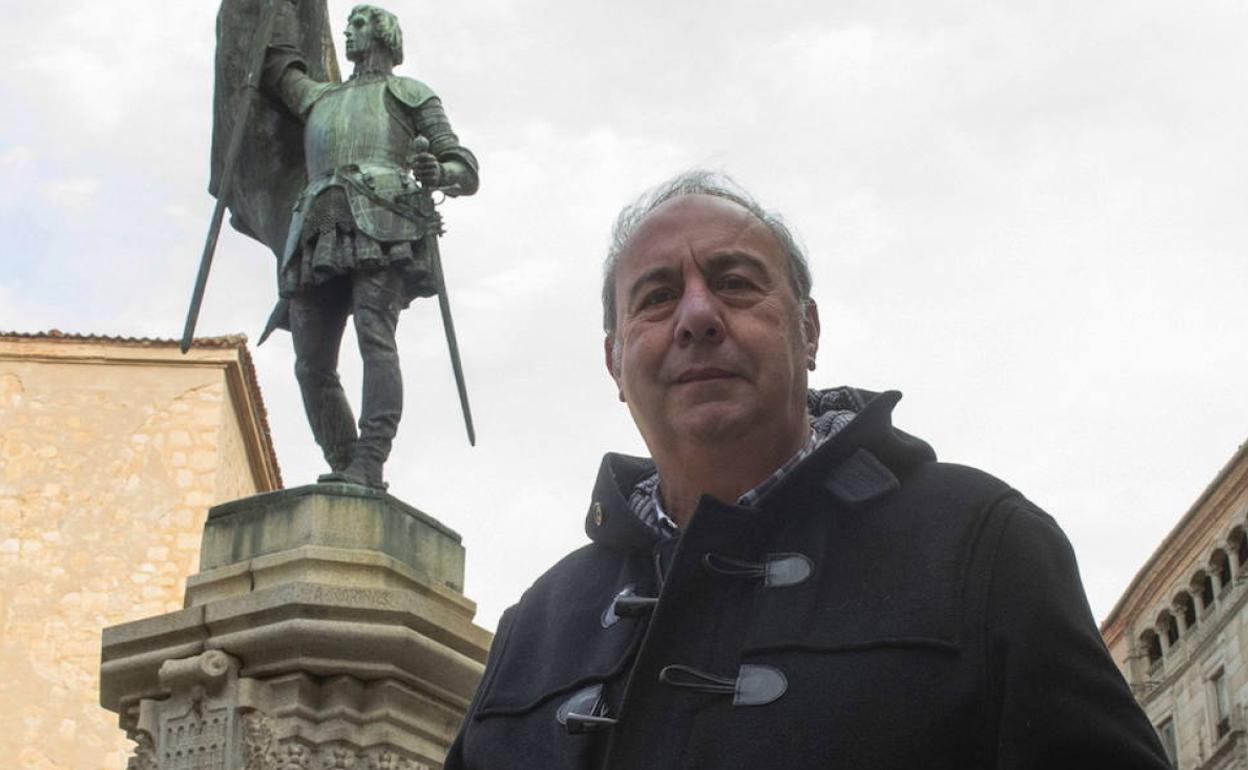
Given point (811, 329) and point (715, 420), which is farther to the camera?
point (811, 329)

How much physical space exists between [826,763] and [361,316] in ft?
15.3

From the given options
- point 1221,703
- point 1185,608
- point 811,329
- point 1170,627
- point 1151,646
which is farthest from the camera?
point 1151,646

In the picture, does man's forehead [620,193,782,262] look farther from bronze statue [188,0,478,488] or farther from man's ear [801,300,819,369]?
bronze statue [188,0,478,488]

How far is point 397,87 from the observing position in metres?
6.81

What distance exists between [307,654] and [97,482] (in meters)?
16.1

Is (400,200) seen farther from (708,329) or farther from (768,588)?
(768,588)

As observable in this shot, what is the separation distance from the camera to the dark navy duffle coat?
76.2 inches

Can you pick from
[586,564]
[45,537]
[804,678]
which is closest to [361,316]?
[586,564]

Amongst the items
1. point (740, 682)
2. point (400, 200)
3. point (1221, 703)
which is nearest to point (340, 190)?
point (400, 200)

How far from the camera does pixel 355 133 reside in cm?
666

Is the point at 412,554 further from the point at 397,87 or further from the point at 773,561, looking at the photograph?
the point at 773,561

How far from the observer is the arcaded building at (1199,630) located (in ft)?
108

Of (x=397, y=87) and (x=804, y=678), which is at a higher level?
(x=397, y=87)


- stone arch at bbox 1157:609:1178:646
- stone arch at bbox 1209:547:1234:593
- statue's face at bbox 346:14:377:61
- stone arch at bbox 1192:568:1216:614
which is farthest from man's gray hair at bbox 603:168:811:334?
Answer: stone arch at bbox 1157:609:1178:646
